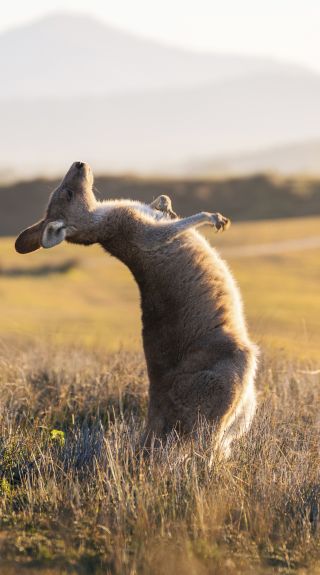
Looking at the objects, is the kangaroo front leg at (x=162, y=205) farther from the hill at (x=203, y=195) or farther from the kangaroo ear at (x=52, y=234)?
the hill at (x=203, y=195)

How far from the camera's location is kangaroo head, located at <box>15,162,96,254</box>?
6418mm

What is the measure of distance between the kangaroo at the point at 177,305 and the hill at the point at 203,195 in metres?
56.2

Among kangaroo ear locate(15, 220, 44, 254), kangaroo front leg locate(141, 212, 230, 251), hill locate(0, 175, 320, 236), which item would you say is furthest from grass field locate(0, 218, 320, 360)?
hill locate(0, 175, 320, 236)

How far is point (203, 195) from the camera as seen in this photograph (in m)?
71.2

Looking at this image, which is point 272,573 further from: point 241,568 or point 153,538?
point 153,538

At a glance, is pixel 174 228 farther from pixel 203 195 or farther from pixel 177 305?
pixel 203 195

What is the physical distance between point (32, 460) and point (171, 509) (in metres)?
1.22

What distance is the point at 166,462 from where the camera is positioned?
5332 mm

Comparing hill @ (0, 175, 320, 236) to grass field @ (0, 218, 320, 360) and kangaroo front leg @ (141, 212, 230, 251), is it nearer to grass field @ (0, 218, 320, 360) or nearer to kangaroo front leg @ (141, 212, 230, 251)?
grass field @ (0, 218, 320, 360)

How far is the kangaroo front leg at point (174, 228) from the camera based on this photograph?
20.3 feet

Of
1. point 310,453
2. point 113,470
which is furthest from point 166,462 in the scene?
point 310,453

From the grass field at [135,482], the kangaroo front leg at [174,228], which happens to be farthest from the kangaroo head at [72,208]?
the grass field at [135,482]

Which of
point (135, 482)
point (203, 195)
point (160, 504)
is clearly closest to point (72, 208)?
point (135, 482)

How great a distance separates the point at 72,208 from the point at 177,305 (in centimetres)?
111
